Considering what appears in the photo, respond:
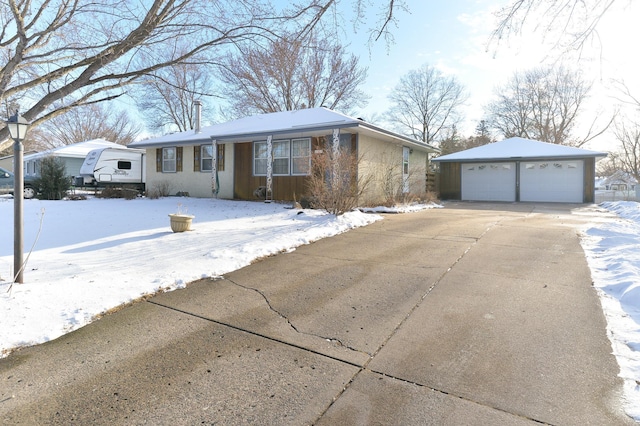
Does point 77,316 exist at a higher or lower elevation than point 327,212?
lower

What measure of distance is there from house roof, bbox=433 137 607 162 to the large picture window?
9.76 metres

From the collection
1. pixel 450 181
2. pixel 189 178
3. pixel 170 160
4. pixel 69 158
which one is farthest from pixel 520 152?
pixel 69 158

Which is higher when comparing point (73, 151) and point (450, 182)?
point (73, 151)

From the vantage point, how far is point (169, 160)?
1712 centimetres

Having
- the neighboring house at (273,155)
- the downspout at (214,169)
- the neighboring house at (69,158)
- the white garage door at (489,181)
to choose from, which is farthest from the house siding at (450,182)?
the neighboring house at (69,158)

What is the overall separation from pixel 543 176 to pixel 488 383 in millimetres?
18519

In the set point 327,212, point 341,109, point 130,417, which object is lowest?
point 130,417

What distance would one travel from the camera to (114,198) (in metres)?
15.6

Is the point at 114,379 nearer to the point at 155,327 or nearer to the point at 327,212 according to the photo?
the point at 155,327

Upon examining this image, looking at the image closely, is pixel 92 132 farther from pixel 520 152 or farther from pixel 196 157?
pixel 520 152

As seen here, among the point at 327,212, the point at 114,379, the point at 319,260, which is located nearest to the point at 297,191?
the point at 327,212

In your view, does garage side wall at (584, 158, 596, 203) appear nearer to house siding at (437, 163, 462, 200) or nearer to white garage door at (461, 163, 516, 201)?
white garage door at (461, 163, 516, 201)

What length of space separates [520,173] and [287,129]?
41.7 ft

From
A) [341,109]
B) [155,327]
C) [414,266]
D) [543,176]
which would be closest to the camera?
[155,327]
